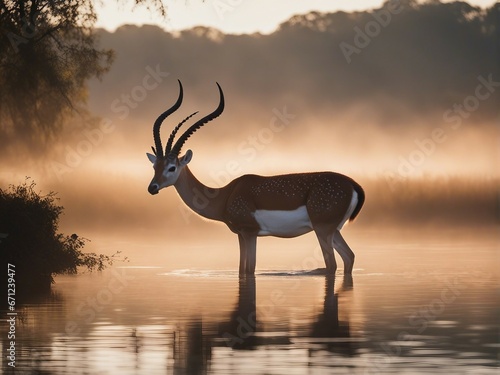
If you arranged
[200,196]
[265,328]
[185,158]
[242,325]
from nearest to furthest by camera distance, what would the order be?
1. [265,328]
2. [242,325]
3. [185,158]
4. [200,196]

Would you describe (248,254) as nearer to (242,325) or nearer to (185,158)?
(185,158)

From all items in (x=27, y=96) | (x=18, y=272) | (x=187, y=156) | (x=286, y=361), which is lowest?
(x=286, y=361)

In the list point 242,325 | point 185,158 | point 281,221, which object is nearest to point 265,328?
point 242,325

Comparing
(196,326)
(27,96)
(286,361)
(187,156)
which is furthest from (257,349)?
(27,96)

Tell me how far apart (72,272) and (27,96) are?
649 cm

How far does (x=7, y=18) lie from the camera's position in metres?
28.2

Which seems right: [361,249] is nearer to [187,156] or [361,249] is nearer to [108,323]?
[187,156]

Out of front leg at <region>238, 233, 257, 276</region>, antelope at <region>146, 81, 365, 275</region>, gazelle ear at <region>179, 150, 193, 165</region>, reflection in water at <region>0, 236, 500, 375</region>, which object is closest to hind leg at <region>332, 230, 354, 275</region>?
antelope at <region>146, 81, 365, 275</region>

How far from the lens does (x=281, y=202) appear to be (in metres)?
24.7

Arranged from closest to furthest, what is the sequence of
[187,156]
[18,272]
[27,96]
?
1. [18,272]
2. [187,156]
3. [27,96]

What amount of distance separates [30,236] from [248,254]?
396 centimetres

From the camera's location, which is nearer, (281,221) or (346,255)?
(346,255)

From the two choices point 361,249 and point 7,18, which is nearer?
point 7,18

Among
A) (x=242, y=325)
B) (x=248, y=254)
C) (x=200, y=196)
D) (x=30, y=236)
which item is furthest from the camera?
(x=200, y=196)
